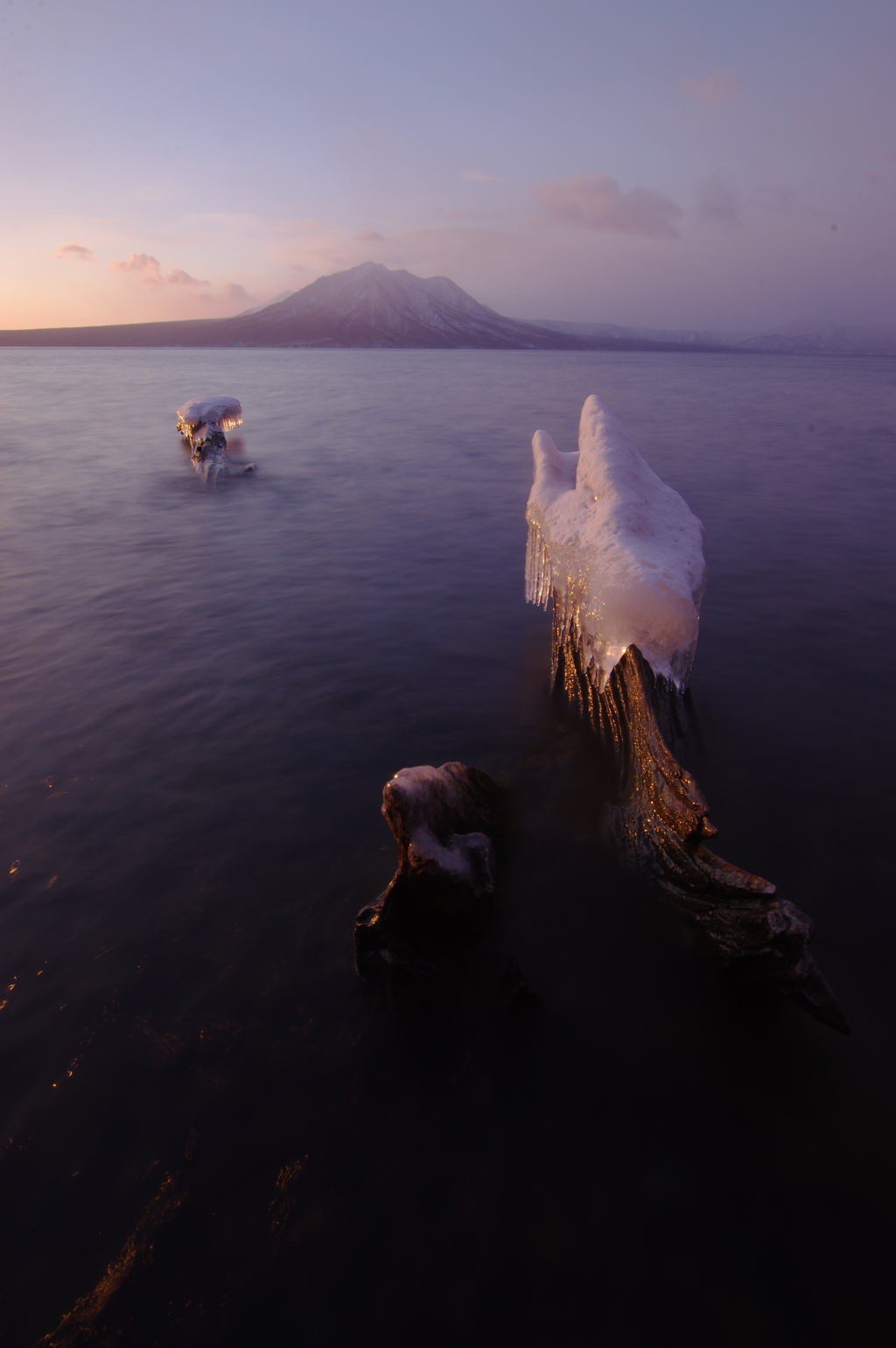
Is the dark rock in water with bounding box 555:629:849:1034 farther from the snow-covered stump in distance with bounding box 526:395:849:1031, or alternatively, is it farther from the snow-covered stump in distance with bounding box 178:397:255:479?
the snow-covered stump in distance with bounding box 178:397:255:479

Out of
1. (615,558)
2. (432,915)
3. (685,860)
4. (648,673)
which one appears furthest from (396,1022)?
(615,558)

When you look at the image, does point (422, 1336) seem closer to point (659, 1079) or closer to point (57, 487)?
point (659, 1079)

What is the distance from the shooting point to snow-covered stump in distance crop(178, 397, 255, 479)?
70.7 ft

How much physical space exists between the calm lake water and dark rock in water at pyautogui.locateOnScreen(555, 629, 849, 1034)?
0.32m

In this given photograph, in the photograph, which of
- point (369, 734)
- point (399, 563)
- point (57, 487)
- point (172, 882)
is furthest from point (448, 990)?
point (57, 487)

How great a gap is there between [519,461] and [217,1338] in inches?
957

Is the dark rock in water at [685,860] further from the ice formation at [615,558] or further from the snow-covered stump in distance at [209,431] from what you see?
the snow-covered stump in distance at [209,431]

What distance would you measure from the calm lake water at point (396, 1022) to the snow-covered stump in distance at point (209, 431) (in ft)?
39.0

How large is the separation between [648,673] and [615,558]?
3.36 feet

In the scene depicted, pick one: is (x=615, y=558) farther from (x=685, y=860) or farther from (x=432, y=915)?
(x=432, y=915)

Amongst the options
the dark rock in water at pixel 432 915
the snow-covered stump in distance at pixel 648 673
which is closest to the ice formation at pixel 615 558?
the snow-covered stump in distance at pixel 648 673

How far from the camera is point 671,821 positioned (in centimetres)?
470

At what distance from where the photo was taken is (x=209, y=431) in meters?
22.8

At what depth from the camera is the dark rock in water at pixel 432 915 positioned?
438cm
